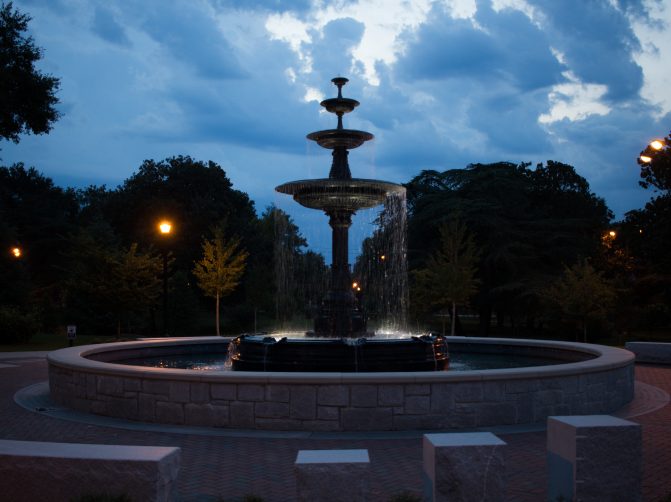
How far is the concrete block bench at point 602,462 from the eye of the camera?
5.66 metres

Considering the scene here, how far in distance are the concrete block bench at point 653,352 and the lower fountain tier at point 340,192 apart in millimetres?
9815

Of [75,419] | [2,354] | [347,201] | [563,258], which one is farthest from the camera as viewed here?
[563,258]

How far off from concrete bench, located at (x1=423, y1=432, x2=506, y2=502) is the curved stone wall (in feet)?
13.1

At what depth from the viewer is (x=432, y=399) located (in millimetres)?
9562

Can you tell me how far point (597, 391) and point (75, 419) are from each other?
27.3 feet

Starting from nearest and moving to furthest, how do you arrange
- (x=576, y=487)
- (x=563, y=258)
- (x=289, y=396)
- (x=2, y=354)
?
(x=576, y=487)
(x=289, y=396)
(x=2, y=354)
(x=563, y=258)

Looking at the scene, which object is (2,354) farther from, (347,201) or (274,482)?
(274,482)

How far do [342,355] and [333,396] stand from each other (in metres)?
2.91

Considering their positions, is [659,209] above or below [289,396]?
above

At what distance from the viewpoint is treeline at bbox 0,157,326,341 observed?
98.0ft

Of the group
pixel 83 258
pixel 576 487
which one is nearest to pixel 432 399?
pixel 576 487

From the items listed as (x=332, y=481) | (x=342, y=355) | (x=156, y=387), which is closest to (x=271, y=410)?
(x=156, y=387)

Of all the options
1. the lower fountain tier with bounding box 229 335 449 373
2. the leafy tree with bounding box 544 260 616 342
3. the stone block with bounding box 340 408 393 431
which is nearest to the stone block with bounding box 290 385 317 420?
the stone block with bounding box 340 408 393 431

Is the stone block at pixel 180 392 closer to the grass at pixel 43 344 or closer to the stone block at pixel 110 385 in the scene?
the stone block at pixel 110 385
